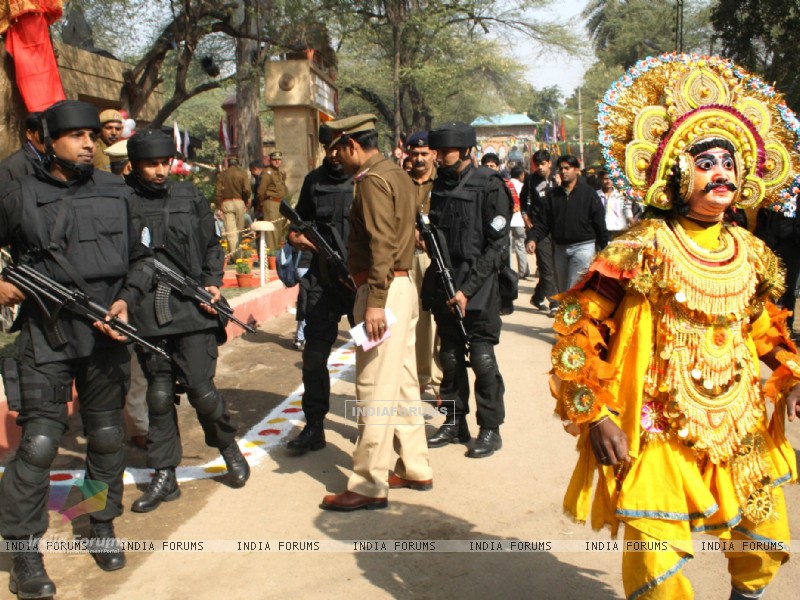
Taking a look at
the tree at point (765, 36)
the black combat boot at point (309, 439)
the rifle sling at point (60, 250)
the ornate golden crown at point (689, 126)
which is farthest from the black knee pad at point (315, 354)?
the tree at point (765, 36)

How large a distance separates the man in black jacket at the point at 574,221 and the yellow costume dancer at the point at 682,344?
5.90 m

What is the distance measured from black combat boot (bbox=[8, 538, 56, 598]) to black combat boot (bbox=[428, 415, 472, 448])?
2787 mm

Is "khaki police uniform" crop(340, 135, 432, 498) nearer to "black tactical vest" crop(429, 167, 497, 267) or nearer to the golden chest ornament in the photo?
"black tactical vest" crop(429, 167, 497, 267)

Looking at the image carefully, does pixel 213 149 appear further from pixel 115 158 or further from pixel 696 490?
pixel 696 490

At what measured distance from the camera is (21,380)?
3.84 meters

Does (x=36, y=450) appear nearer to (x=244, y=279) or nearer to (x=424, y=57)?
(x=244, y=279)

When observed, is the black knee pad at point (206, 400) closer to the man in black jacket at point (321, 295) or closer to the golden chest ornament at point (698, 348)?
the man in black jacket at point (321, 295)

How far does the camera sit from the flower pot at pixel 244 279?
11398 mm

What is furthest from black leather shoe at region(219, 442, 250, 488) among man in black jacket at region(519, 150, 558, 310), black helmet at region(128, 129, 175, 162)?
man in black jacket at region(519, 150, 558, 310)

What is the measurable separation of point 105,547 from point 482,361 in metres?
2.61

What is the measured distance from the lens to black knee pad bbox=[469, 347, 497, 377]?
18.4 feet

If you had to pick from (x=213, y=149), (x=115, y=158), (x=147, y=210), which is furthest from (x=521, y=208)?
(x=213, y=149)

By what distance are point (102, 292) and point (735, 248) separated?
2843 mm

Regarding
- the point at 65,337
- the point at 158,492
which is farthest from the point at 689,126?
the point at 158,492
